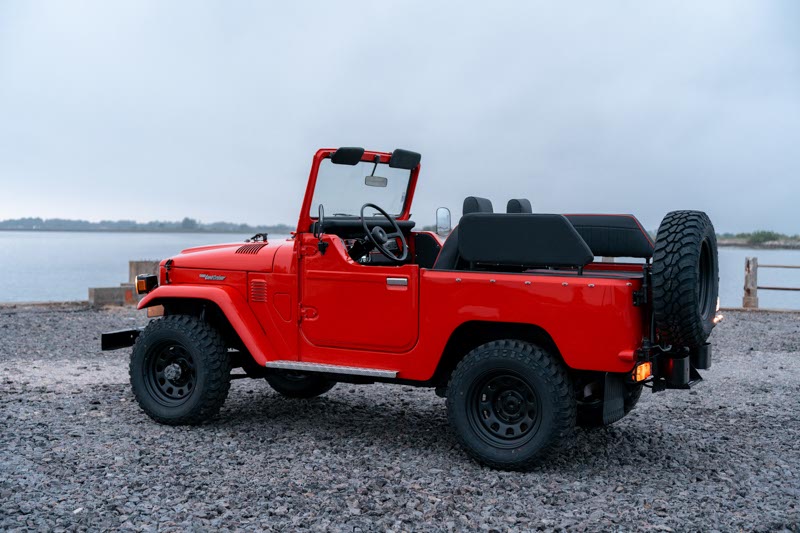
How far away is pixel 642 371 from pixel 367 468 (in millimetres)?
1819

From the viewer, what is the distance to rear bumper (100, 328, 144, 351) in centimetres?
659

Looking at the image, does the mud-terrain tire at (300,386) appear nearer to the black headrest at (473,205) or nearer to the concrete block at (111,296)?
the black headrest at (473,205)

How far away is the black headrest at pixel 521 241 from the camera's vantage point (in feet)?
16.6

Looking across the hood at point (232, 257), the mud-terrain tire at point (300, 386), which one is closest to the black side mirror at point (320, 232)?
the hood at point (232, 257)

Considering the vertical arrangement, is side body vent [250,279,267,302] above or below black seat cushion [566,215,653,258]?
below

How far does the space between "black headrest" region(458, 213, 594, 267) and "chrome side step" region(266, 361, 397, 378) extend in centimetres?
97

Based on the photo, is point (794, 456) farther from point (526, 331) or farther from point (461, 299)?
point (461, 299)

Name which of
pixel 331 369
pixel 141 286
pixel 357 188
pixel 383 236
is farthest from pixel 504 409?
pixel 141 286

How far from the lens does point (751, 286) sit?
641 inches

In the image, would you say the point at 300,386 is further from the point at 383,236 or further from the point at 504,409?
the point at 504,409

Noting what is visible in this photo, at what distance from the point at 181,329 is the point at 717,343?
8247mm

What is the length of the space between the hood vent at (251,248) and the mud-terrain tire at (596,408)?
2651mm

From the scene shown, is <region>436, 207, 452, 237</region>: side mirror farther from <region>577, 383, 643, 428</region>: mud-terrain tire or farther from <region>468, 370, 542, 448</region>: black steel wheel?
<region>577, 383, 643, 428</region>: mud-terrain tire

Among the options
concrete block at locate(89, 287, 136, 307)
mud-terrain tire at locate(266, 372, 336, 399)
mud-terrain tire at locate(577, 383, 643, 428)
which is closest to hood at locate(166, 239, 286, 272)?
mud-terrain tire at locate(266, 372, 336, 399)
